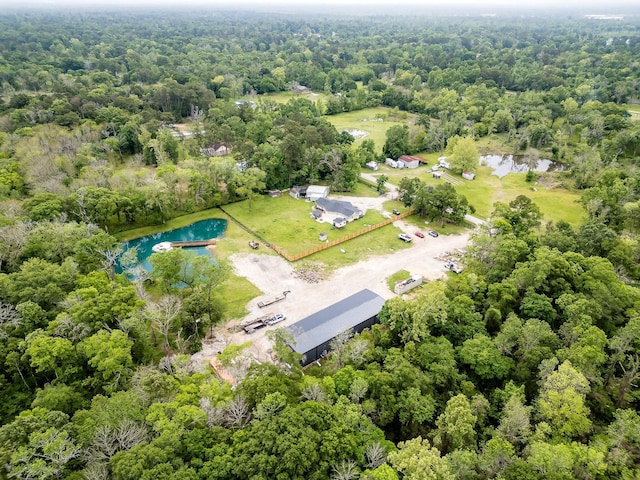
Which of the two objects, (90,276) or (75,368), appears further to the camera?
(90,276)

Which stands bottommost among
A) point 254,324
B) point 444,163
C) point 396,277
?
point 396,277

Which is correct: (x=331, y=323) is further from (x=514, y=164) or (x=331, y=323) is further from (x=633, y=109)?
(x=633, y=109)

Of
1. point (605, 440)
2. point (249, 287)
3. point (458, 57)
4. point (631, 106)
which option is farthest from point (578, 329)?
point (458, 57)

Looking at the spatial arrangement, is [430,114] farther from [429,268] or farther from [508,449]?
[508,449]

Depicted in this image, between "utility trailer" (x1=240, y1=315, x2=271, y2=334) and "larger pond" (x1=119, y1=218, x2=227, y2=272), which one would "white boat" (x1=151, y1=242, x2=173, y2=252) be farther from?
"utility trailer" (x1=240, y1=315, x2=271, y2=334)

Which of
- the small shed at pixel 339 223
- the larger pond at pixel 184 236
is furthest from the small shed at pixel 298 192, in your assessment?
the larger pond at pixel 184 236

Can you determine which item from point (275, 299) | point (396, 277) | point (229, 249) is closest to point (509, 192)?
point (396, 277)

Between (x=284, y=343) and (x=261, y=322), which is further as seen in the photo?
(x=261, y=322)
